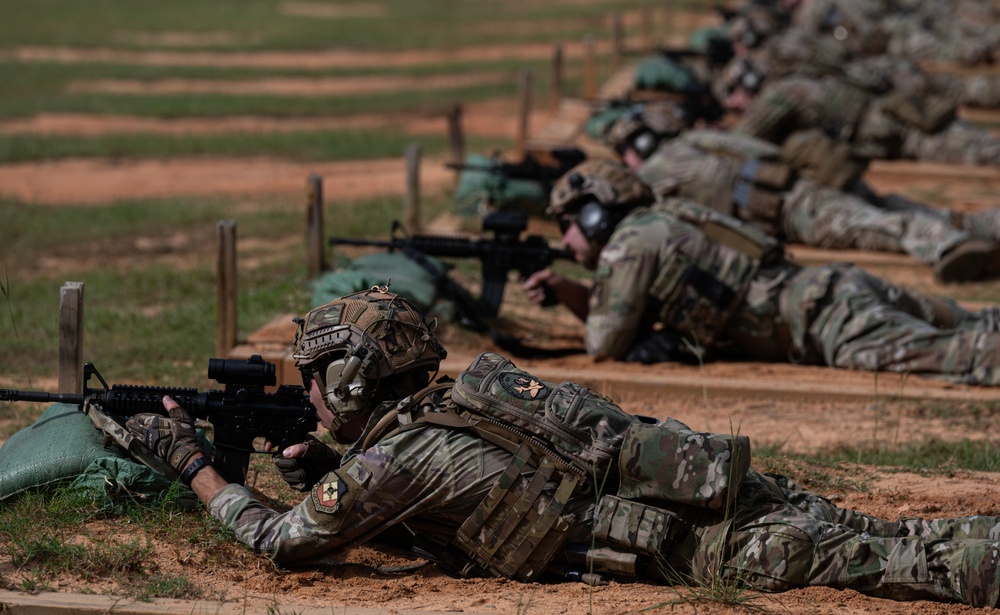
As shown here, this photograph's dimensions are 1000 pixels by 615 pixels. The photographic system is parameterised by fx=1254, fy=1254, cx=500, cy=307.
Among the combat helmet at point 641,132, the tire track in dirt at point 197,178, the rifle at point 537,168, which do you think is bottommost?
the tire track in dirt at point 197,178

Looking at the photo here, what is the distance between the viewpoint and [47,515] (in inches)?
196

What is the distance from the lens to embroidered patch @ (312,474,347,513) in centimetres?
446

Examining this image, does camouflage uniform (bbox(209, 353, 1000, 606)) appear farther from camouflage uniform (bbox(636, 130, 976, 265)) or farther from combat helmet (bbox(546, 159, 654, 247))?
camouflage uniform (bbox(636, 130, 976, 265))

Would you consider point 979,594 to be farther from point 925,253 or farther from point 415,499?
point 925,253

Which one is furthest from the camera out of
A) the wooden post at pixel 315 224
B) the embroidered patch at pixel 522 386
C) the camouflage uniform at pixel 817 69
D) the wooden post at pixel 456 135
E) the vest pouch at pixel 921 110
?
the vest pouch at pixel 921 110

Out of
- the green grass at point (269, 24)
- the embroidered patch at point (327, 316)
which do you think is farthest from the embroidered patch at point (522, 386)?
the green grass at point (269, 24)

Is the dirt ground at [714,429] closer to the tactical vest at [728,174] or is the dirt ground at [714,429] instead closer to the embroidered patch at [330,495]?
the embroidered patch at [330,495]

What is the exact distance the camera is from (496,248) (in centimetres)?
860

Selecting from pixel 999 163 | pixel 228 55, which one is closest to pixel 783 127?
pixel 999 163

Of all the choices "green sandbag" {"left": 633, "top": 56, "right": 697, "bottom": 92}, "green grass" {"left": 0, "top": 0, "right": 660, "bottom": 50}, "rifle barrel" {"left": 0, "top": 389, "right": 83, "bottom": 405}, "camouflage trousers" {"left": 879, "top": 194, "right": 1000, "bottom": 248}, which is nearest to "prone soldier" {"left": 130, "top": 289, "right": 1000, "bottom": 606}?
"rifle barrel" {"left": 0, "top": 389, "right": 83, "bottom": 405}

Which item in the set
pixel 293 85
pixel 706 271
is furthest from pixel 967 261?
pixel 293 85

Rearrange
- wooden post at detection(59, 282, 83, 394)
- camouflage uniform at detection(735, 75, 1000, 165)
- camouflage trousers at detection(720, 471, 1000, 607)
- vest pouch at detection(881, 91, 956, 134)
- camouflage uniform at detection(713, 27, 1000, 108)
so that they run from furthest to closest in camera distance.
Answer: vest pouch at detection(881, 91, 956, 134) → camouflage uniform at detection(713, 27, 1000, 108) → camouflage uniform at detection(735, 75, 1000, 165) → wooden post at detection(59, 282, 83, 394) → camouflage trousers at detection(720, 471, 1000, 607)

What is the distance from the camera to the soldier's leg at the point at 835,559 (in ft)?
14.6

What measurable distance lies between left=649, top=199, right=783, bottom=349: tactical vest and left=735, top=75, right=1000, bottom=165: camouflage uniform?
5239 millimetres
